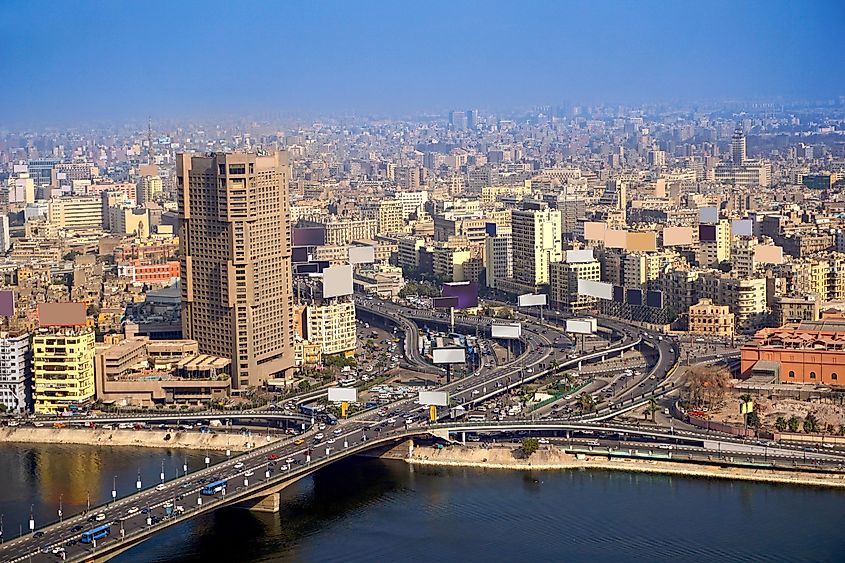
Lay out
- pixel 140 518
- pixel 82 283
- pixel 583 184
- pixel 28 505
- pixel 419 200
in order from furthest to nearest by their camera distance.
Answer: pixel 583 184, pixel 419 200, pixel 82 283, pixel 28 505, pixel 140 518

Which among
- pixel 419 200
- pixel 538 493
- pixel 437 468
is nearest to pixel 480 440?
pixel 437 468

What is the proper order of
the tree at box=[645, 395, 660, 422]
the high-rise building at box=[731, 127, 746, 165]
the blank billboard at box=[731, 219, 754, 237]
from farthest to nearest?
the high-rise building at box=[731, 127, 746, 165] < the blank billboard at box=[731, 219, 754, 237] < the tree at box=[645, 395, 660, 422]

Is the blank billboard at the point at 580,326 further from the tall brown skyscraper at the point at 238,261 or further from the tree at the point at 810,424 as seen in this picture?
the tree at the point at 810,424

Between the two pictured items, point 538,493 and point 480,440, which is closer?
point 538,493

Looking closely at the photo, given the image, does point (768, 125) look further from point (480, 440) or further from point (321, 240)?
point (480, 440)

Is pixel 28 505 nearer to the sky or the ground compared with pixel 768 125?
nearer to the ground

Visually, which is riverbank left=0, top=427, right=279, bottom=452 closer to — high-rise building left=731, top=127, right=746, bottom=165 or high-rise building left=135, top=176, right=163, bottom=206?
high-rise building left=135, top=176, right=163, bottom=206

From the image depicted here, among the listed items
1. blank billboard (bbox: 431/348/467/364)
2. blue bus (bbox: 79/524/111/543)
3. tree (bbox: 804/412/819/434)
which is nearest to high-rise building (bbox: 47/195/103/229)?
blank billboard (bbox: 431/348/467/364)
